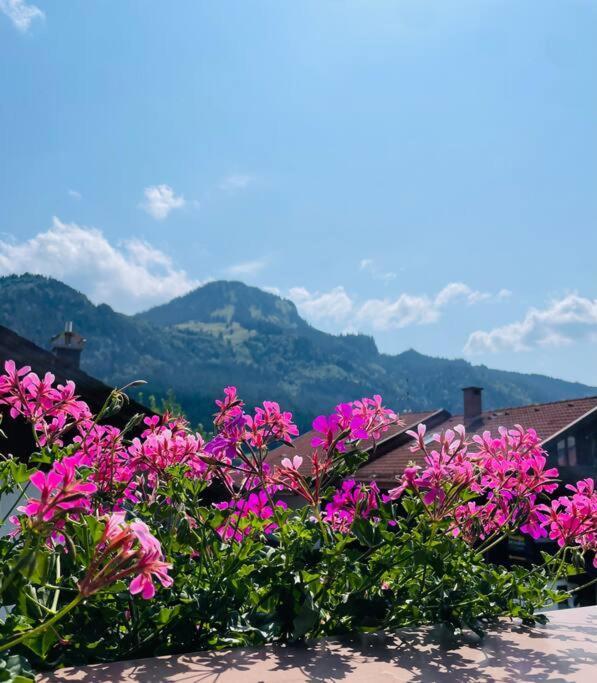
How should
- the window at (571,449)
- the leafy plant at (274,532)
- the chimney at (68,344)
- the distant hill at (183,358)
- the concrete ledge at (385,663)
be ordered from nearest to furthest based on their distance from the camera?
1. the concrete ledge at (385,663)
2. the leafy plant at (274,532)
3. the chimney at (68,344)
4. the window at (571,449)
5. the distant hill at (183,358)

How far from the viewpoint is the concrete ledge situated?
1.08 meters

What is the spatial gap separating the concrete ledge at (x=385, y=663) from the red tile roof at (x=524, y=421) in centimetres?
1602

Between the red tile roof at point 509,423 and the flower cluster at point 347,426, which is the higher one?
the red tile roof at point 509,423

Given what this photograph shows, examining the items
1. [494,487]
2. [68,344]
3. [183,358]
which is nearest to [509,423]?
[68,344]

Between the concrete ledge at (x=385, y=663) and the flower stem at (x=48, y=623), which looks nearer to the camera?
the flower stem at (x=48, y=623)

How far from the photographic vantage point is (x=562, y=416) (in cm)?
1958

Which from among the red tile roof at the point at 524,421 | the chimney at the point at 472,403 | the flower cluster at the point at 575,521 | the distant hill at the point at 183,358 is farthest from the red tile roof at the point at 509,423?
the distant hill at the point at 183,358

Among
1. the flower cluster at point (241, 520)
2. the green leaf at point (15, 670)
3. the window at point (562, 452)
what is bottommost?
the green leaf at point (15, 670)

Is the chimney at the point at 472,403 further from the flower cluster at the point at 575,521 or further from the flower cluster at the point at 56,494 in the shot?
the flower cluster at the point at 56,494

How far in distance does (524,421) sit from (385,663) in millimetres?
20686

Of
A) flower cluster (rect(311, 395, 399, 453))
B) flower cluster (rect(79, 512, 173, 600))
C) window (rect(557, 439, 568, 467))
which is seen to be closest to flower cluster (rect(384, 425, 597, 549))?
flower cluster (rect(311, 395, 399, 453))

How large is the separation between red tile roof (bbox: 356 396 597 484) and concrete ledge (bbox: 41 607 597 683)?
16.0 metres

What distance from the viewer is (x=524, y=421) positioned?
66.7 feet

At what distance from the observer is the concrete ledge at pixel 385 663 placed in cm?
108
